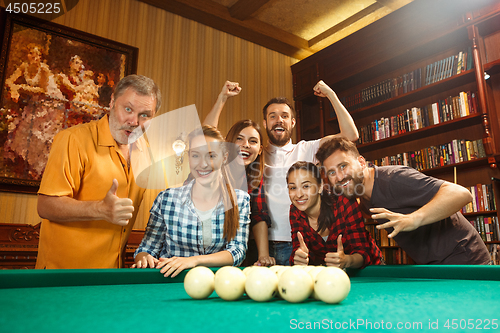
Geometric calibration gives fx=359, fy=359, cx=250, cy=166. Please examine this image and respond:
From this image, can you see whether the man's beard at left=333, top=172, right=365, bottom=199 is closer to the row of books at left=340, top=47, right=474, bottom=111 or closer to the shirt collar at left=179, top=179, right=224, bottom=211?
the shirt collar at left=179, top=179, right=224, bottom=211

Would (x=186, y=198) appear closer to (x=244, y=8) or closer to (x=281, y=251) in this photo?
(x=281, y=251)

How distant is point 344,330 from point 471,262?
169 cm

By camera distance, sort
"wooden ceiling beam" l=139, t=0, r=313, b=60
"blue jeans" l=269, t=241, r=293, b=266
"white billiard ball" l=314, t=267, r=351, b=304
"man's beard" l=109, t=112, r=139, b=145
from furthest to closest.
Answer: "wooden ceiling beam" l=139, t=0, r=313, b=60 → "blue jeans" l=269, t=241, r=293, b=266 → "man's beard" l=109, t=112, r=139, b=145 → "white billiard ball" l=314, t=267, r=351, b=304

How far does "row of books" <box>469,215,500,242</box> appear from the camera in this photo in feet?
10.3

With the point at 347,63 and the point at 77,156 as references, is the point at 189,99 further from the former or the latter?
the point at 77,156

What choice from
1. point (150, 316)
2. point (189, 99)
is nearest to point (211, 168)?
point (150, 316)

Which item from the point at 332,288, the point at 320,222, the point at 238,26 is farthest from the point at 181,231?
the point at 238,26

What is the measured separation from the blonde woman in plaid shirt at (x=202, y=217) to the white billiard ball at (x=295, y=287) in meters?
0.92

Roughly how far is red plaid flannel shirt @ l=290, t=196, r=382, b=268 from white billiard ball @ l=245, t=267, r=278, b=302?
3.53 ft

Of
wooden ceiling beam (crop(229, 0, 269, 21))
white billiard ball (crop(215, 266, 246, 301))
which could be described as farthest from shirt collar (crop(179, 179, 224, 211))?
wooden ceiling beam (crop(229, 0, 269, 21))

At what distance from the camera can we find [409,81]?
12.9ft

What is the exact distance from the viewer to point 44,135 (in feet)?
11.1

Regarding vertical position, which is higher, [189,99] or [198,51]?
[198,51]

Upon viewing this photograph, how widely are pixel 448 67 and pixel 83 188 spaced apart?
353 cm
